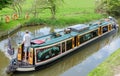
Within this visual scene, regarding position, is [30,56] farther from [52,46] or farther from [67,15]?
[67,15]

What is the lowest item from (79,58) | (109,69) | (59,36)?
(79,58)

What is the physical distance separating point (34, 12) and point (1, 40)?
8361mm

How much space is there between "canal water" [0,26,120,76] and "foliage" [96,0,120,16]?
9321 mm

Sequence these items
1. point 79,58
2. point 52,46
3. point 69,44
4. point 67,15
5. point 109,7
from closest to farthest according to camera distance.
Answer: point 52,46 < point 69,44 < point 79,58 < point 67,15 < point 109,7

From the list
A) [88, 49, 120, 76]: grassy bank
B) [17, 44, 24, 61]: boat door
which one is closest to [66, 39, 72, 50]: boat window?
[17, 44, 24, 61]: boat door

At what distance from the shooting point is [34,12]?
99.6 feet

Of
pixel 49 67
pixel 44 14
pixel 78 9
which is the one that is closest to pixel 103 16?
pixel 78 9

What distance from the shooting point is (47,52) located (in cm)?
1712

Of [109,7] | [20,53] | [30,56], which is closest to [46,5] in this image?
[109,7]

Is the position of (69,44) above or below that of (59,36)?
below

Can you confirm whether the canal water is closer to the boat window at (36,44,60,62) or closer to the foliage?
the boat window at (36,44,60,62)

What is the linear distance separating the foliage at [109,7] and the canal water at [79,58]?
9321 mm

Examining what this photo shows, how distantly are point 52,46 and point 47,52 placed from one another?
23.1 inches

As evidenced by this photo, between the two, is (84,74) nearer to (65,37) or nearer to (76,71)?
(76,71)
